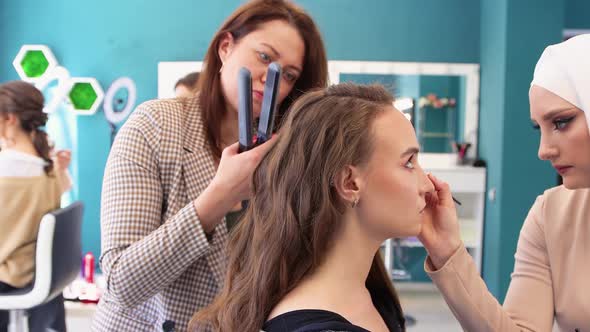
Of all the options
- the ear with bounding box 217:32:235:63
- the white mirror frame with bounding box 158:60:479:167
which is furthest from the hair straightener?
the white mirror frame with bounding box 158:60:479:167

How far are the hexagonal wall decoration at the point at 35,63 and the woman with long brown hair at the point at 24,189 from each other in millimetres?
2350

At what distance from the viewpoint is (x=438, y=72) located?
4.34m

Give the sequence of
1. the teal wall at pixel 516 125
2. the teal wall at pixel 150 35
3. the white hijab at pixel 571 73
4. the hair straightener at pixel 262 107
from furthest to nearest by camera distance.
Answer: the teal wall at pixel 150 35
the teal wall at pixel 516 125
the white hijab at pixel 571 73
the hair straightener at pixel 262 107

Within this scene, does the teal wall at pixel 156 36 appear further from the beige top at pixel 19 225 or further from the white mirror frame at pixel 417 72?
the beige top at pixel 19 225

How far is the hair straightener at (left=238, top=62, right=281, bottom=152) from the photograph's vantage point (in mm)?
801

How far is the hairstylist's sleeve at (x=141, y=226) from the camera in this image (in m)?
0.89

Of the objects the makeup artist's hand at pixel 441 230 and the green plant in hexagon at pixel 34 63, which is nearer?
the makeup artist's hand at pixel 441 230

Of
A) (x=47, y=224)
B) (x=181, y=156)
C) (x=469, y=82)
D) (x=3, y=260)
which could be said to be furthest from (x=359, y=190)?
(x=469, y=82)

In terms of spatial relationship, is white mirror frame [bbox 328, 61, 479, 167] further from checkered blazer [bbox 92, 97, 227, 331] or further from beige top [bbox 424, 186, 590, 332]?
checkered blazer [bbox 92, 97, 227, 331]

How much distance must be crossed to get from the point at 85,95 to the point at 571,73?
4140 millimetres

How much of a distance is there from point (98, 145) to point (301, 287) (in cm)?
400

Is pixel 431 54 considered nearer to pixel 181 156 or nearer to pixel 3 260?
pixel 3 260

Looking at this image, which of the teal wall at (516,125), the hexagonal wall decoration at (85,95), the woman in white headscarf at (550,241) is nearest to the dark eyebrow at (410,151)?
the woman in white headscarf at (550,241)

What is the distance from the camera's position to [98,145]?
4.49 meters
